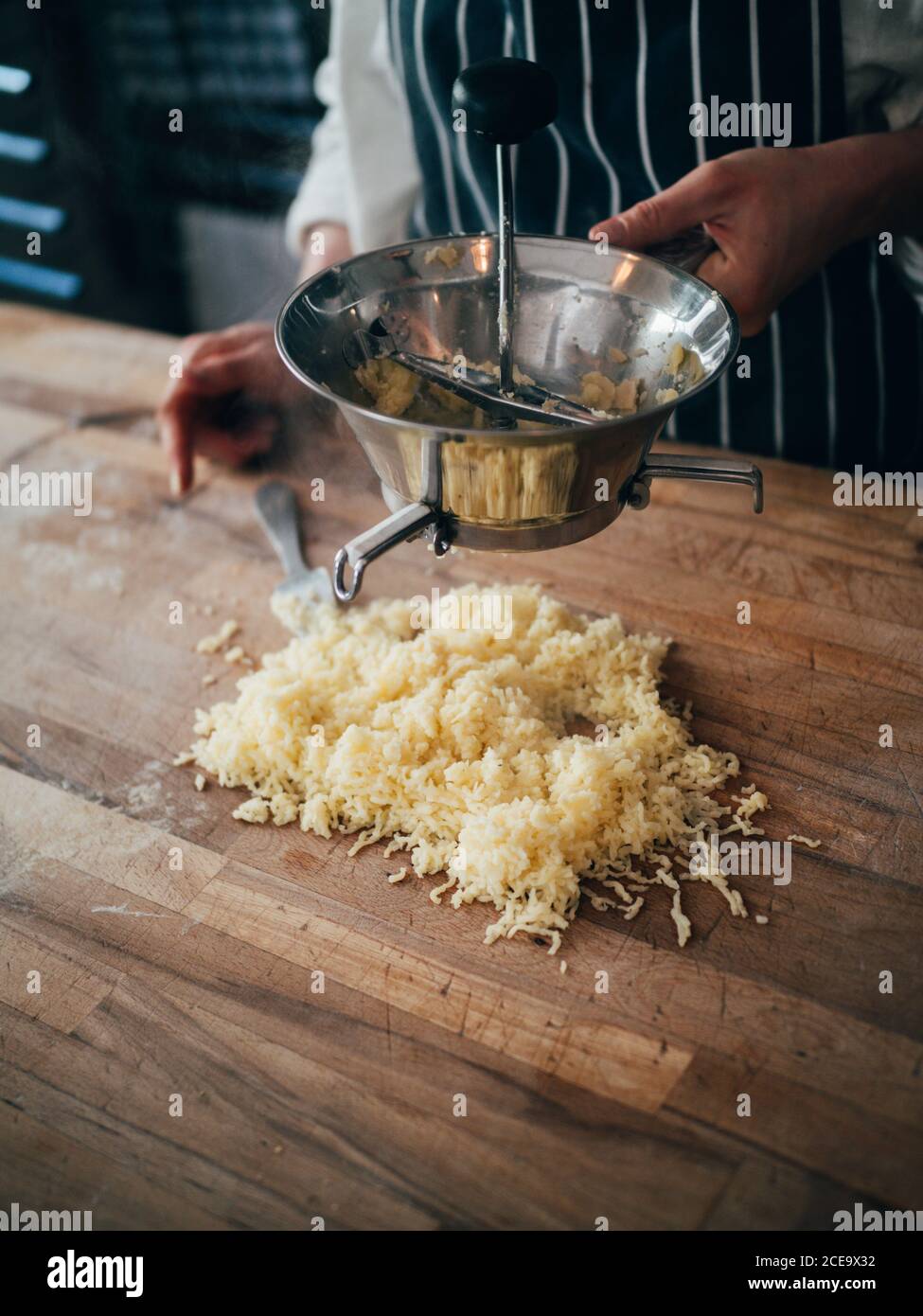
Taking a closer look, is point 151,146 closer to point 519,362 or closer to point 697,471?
point 519,362

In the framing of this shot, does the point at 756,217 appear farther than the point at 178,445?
No

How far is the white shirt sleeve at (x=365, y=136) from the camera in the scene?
1.61 metres

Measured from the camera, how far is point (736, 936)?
38.3 inches

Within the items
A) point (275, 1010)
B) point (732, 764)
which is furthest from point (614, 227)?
point (275, 1010)

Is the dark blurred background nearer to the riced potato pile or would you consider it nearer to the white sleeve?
the white sleeve

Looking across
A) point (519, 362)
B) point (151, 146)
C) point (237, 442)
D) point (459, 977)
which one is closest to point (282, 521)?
point (237, 442)

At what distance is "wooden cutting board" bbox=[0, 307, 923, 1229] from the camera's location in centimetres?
83

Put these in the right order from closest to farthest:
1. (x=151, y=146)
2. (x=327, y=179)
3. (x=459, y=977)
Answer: (x=459, y=977) → (x=327, y=179) → (x=151, y=146)

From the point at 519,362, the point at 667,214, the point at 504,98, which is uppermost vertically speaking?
the point at 504,98

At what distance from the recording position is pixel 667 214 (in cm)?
112

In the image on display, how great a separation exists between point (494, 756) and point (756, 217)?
663mm

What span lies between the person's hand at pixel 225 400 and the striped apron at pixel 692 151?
0.33m

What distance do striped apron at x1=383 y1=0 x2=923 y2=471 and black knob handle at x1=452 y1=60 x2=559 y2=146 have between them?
1.79 feet

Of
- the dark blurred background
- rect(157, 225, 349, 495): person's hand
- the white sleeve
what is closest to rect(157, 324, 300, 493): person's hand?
rect(157, 225, 349, 495): person's hand
